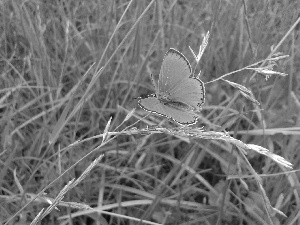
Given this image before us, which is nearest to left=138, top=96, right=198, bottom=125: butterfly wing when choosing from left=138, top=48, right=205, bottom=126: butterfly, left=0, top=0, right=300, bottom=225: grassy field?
left=138, top=48, right=205, bottom=126: butterfly

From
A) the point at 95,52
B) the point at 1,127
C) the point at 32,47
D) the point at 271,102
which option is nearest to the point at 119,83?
the point at 95,52

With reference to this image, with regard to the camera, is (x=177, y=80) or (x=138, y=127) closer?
(x=177, y=80)

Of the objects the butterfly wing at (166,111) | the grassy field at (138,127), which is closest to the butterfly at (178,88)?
the butterfly wing at (166,111)

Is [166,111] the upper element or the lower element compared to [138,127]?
upper

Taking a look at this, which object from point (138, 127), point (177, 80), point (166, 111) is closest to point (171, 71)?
point (177, 80)

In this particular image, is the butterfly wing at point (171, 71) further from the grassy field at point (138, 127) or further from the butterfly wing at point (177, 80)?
the grassy field at point (138, 127)

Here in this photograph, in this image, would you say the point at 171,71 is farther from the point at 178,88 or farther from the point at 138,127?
the point at 138,127
